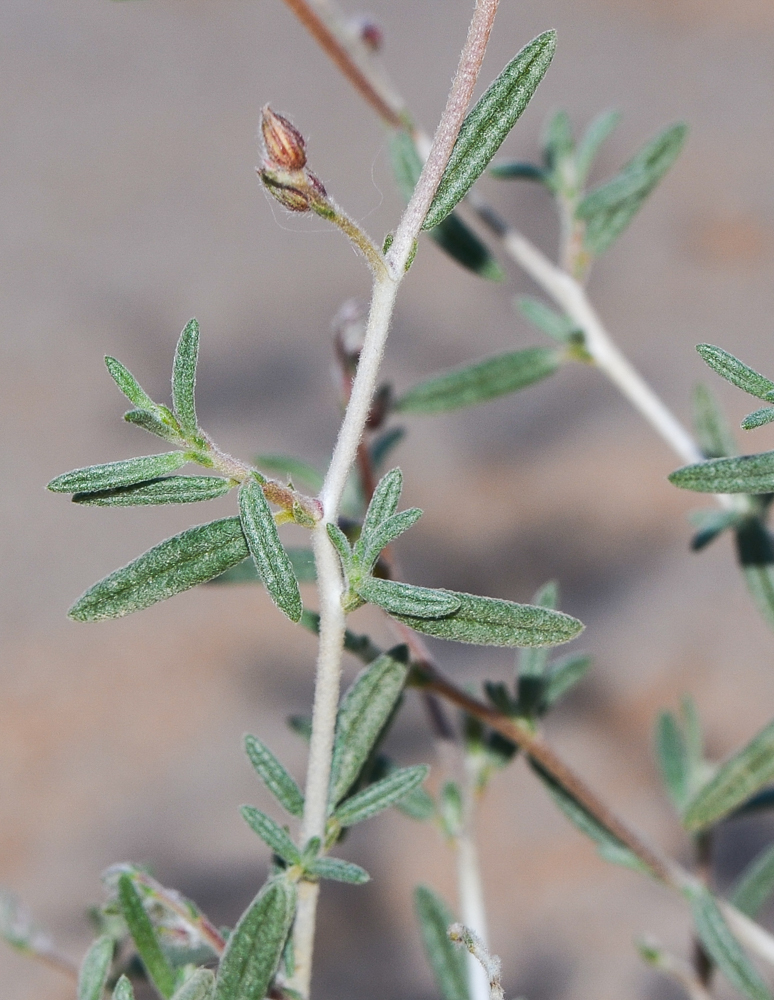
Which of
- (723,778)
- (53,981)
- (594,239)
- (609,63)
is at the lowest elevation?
(723,778)

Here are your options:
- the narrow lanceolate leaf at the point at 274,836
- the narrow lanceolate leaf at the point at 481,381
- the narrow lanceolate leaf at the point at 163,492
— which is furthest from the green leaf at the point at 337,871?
the narrow lanceolate leaf at the point at 481,381

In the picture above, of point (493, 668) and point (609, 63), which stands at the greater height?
point (609, 63)

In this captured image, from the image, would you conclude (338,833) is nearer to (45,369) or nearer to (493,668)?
(493,668)

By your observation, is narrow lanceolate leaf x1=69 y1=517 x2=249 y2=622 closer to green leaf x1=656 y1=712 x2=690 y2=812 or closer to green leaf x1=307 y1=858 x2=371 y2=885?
green leaf x1=307 y1=858 x2=371 y2=885

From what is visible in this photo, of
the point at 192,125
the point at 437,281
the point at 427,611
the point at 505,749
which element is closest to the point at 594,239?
the point at 505,749

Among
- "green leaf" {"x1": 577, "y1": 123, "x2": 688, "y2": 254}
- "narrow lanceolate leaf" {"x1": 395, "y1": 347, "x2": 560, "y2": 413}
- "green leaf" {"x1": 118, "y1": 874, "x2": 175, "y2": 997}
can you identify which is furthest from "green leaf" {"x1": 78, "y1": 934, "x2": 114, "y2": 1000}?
"green leaf" {"x1": 577, "y1": 123, "x2": 688, "y2": 254}

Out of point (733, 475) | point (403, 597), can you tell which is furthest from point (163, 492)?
point (733, 475)
